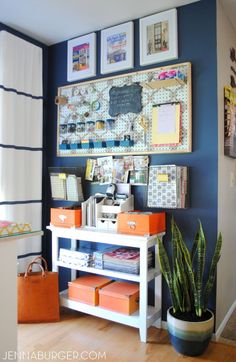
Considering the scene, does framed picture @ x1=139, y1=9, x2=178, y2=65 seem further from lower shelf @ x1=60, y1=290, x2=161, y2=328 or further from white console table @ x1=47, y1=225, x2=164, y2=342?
lower shelf @ x1=60, y1=290, x2=161, y2=328

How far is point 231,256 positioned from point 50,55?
2542 mm

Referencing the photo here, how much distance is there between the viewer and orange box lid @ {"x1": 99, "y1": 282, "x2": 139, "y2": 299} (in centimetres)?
229

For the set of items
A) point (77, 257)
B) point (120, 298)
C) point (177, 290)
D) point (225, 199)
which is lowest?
point (120, 298)

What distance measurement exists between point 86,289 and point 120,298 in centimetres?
32

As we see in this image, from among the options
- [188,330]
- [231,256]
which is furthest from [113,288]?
[231,256]

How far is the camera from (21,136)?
276cm

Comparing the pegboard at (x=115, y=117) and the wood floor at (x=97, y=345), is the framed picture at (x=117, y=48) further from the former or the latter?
the wood floor at (x=97, y=345)

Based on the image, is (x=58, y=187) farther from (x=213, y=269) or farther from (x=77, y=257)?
(x=213, y=269)

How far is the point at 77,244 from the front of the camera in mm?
2859

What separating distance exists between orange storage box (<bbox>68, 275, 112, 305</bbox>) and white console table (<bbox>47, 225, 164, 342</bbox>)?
0.04m

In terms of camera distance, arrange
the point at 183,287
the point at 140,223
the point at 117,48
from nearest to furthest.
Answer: the point at 183,287 → the point at 140,223 → the point at 117,48

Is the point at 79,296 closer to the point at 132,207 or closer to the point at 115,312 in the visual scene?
the point at 115,312

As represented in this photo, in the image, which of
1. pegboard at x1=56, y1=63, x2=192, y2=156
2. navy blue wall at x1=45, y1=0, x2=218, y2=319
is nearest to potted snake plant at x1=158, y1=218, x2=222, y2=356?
navy blue wall at x1=45, y1=0, x2=218, y2=319

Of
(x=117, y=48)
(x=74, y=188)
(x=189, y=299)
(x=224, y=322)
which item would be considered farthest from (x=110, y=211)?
(x=117, y=48)
